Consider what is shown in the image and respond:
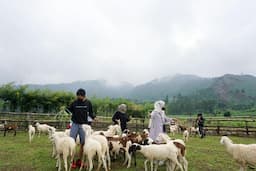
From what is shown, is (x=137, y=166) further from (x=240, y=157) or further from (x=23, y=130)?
(x=23, y=130)

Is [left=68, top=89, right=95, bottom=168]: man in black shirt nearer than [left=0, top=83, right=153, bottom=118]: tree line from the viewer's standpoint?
Yes

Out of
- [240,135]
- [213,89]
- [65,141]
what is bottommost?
[240,135]

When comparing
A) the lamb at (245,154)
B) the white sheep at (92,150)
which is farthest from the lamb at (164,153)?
the lamb at (245,154)

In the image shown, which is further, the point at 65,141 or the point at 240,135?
the point at 240,135

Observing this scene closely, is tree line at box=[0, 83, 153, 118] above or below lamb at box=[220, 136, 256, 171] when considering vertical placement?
above

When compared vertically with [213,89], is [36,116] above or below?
below

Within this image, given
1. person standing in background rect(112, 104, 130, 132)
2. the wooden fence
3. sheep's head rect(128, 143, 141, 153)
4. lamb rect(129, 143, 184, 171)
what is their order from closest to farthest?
lamb rect(129, 143, 184, 171) < sheep's head rect(128, 143, 141, 153) < person standing in background rect(112, 104, 130, 132) < the wooden fence

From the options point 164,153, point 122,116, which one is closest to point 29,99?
point 122,116

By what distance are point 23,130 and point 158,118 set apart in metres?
13.8

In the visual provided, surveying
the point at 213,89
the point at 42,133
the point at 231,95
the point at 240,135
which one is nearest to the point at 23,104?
the point at 42,133

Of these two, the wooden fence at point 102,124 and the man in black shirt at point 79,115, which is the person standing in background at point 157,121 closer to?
the man in black shirt at point 79,115

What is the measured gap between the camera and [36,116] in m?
21.1

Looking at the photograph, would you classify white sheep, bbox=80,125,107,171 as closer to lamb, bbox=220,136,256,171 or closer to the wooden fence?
lamb, bbox=220,136,256,171

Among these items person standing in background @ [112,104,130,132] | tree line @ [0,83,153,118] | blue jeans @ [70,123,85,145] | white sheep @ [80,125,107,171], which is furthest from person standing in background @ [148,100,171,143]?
tree line @ [0,83,153,118]
